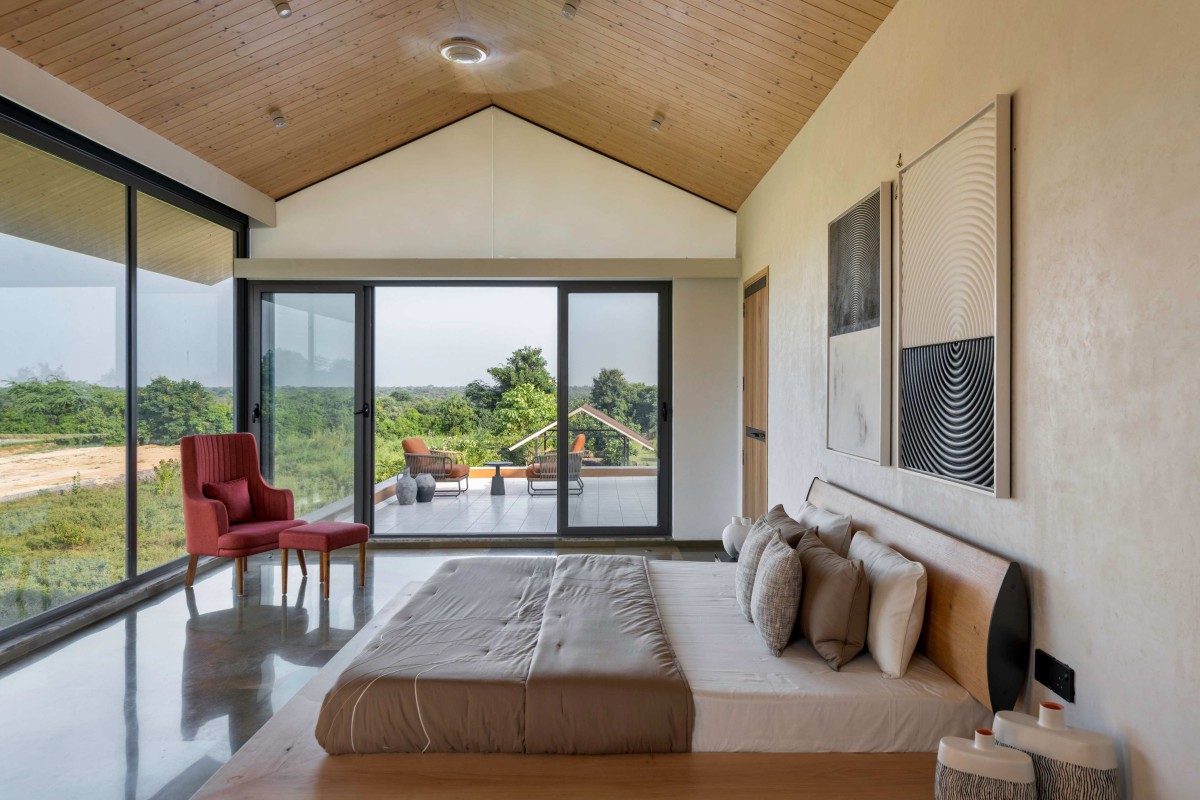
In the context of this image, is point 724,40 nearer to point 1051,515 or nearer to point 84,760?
point 1051,515

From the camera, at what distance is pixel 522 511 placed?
762cm

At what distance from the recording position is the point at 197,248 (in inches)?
209

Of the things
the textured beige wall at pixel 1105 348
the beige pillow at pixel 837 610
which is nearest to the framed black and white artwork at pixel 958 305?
the textured beige wall at pixel 1105 348

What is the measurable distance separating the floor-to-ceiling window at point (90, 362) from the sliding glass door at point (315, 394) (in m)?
0.67

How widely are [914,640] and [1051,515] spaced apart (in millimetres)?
619

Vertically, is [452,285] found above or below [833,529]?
above

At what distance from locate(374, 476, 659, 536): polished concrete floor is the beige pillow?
12.5 ft

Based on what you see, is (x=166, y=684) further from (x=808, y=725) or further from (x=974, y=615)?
(x=974, y=615)

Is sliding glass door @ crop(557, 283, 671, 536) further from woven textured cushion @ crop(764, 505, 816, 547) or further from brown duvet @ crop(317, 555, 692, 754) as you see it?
brown duvet @ crop(317, 555, 692, 754)

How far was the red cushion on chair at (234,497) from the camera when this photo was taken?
4.78 meters

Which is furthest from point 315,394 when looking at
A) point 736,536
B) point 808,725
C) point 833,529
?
point 808,725

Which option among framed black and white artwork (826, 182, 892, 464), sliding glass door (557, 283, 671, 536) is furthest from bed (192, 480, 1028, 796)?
sliding glass door (557, 283, 671, 536)

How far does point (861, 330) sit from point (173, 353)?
452 cm

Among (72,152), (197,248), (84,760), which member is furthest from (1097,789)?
(197,248)
